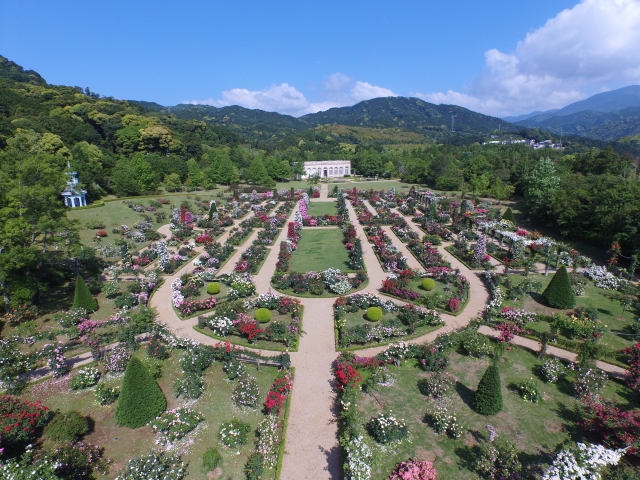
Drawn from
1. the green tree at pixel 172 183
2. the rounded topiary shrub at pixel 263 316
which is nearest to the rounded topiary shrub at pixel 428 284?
the rounded topiary shrub at pixel 263 316

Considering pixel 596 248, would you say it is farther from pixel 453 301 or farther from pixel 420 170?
pixel 420 170

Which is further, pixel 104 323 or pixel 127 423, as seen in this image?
pixel 104 323

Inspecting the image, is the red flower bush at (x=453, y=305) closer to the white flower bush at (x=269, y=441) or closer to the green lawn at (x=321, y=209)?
the white flower bush at (x=269, y=441)

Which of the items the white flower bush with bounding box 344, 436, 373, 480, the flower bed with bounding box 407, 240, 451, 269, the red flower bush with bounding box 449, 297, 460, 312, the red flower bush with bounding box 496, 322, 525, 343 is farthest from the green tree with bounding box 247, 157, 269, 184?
the white flower bush with bounding box 344, 436, 373, 480

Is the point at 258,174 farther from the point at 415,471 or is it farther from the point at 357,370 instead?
the point at 415,471

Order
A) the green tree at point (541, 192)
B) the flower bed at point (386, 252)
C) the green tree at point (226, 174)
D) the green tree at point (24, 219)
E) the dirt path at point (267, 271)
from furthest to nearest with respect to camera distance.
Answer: the green tree at point (226, 174)
the green tree at point (541, 192)
the flower bed at point (386, 252)
the dirt path at point (267, 271)
the green tree at point (24, 219)

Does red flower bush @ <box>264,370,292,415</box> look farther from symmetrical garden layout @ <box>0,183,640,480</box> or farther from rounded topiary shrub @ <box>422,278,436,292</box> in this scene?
rounded topiary shrub @ <box>422,278,436,292</box>

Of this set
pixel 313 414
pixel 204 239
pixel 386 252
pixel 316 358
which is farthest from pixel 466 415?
pixel 204 239

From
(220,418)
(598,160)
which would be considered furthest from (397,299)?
(598,160)
